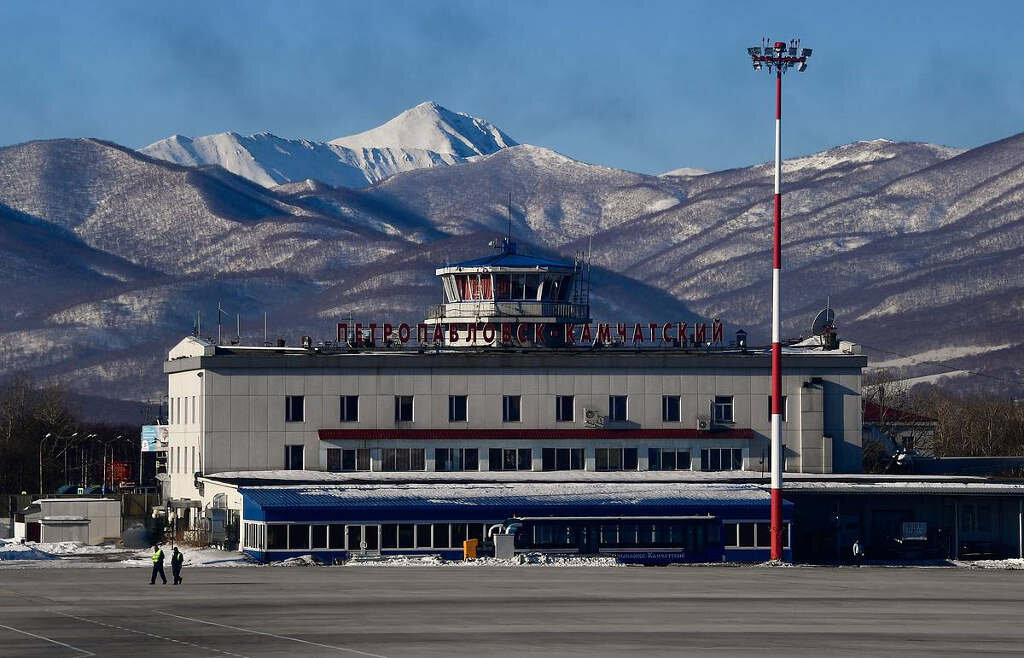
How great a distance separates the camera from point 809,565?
9275cm

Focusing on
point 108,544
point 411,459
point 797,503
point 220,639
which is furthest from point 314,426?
point 220,639

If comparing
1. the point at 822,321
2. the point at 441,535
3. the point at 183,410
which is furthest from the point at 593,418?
the point at 183,410

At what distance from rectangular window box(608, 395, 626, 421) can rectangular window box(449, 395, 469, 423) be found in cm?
859

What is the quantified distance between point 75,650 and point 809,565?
161 feet

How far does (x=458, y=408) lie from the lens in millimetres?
113688

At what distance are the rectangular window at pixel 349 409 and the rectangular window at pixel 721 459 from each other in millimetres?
20757

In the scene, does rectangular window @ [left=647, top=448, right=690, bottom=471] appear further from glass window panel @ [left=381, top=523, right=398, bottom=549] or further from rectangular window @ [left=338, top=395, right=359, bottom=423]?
glass window panel @ [left=381, top=523, right=398, bottom=549]

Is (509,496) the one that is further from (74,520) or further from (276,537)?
(74,520)

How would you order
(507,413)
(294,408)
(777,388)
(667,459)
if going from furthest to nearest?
(667,459)
(507,413)
(294,408)
(777,388)

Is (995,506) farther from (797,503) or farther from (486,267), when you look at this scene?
(486,267)

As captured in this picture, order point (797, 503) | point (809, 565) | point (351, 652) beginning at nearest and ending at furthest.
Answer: point (351, 652) < point (809, 565) < point (797, 503)

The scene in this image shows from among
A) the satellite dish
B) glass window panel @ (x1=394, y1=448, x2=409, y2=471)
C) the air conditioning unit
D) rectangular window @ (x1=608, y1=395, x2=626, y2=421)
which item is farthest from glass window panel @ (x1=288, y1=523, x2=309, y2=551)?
the satellite dish

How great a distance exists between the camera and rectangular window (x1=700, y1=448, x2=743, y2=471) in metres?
114

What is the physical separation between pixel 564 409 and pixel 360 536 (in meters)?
23.2
